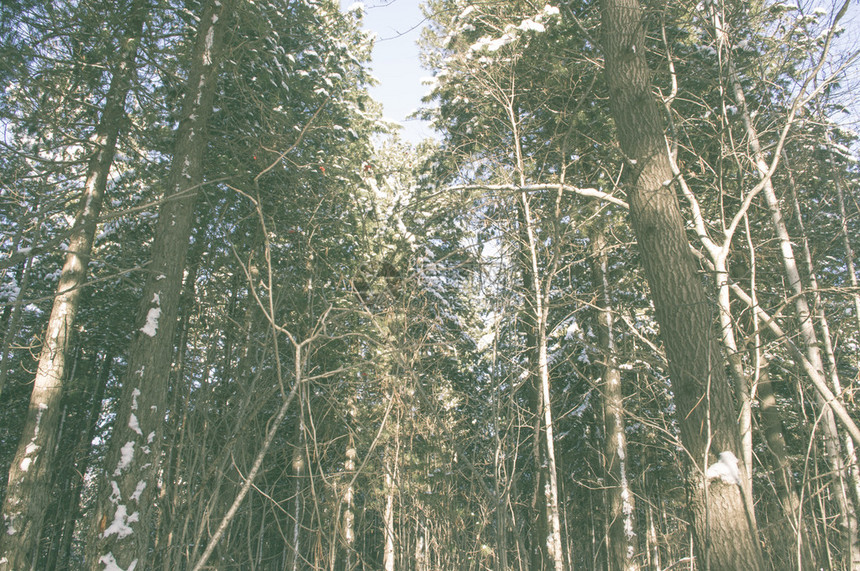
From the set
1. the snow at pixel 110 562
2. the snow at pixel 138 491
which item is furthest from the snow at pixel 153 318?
the snow at pixel 110 562

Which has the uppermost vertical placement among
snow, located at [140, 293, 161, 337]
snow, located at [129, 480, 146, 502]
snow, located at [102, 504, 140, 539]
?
snow, located at [140, 293, 161, 337]

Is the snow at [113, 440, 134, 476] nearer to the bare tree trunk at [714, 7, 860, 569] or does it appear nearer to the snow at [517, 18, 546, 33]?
the snow at [517, 18, 546, 33]

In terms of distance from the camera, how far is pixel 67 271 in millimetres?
7004

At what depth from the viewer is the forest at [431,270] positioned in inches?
127

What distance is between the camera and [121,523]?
14.4ft

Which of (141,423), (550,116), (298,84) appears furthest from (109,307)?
(550,116)

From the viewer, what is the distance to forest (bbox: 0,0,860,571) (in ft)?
10.6

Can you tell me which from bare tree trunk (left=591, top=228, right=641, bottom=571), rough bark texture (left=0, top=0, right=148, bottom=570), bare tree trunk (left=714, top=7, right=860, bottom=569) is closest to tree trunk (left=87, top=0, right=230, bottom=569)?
rough bark texture (left=0, top=0, right=148, bottom=570)

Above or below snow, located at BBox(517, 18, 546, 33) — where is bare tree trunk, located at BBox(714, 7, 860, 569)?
A: below

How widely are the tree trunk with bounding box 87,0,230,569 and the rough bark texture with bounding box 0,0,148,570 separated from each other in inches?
37.2

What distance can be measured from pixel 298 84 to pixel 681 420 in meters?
8.34

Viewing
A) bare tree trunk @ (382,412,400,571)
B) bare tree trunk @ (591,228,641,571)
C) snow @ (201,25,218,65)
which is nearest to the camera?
bare tree trunk @ (382,412,400,571)

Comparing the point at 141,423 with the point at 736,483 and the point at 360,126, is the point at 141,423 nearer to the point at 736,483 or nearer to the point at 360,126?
the point at 736,483

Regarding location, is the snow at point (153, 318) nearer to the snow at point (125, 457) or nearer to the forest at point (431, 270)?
the forest at point (431, 270)
